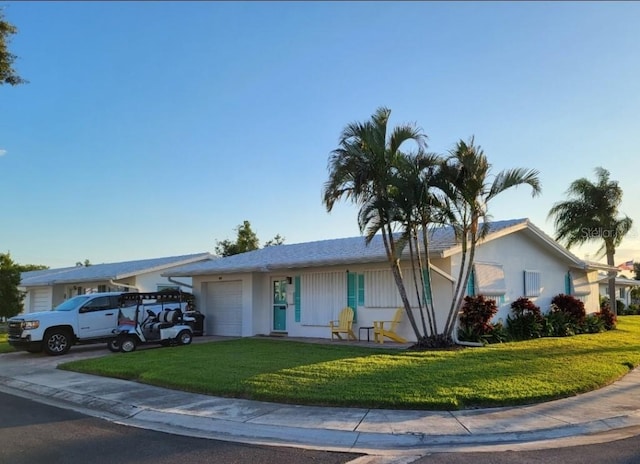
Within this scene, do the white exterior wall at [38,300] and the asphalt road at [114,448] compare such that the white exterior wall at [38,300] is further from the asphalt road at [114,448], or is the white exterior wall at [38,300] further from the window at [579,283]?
the window at [579,283]

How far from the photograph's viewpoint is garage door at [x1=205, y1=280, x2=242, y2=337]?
2134cm

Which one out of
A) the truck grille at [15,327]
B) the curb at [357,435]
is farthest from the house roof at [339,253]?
the curb at [357,435]

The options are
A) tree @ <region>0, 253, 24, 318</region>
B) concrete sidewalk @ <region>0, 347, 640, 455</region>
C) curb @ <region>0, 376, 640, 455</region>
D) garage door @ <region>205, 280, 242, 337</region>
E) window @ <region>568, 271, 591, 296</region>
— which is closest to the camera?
curb @ <region>0, 376, 640, 455</region>

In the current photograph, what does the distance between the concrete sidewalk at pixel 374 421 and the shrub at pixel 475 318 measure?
549 cm

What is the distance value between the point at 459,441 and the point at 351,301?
35.4ft

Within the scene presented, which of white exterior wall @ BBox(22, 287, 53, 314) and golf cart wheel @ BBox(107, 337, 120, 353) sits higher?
white exterior wall @ BBox(22, 287, 53, 314)

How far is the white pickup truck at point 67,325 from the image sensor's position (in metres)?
16.3

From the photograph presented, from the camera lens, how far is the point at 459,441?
6.82m

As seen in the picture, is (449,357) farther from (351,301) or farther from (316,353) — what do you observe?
(351,301)

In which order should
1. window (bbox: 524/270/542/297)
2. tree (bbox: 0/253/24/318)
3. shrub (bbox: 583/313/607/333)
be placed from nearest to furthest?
window (bbox: 524/270/542/297), shrub (bbox: 583/313/607/333), tree (bbox: 0/253/24/318)

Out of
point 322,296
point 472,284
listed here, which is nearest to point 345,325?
point 322,296

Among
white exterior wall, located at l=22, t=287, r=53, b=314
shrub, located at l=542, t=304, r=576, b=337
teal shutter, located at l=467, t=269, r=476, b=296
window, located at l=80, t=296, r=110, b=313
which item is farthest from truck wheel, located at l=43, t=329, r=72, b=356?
white exterior wall, located at l=22, t=287, r=53, b=314

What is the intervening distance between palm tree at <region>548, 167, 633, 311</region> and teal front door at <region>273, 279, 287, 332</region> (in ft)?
52.3

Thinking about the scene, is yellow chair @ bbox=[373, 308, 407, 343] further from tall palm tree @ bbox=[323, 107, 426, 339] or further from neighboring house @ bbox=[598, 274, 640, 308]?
neighboring house @ bbox=[598, 274, 640, 308]
